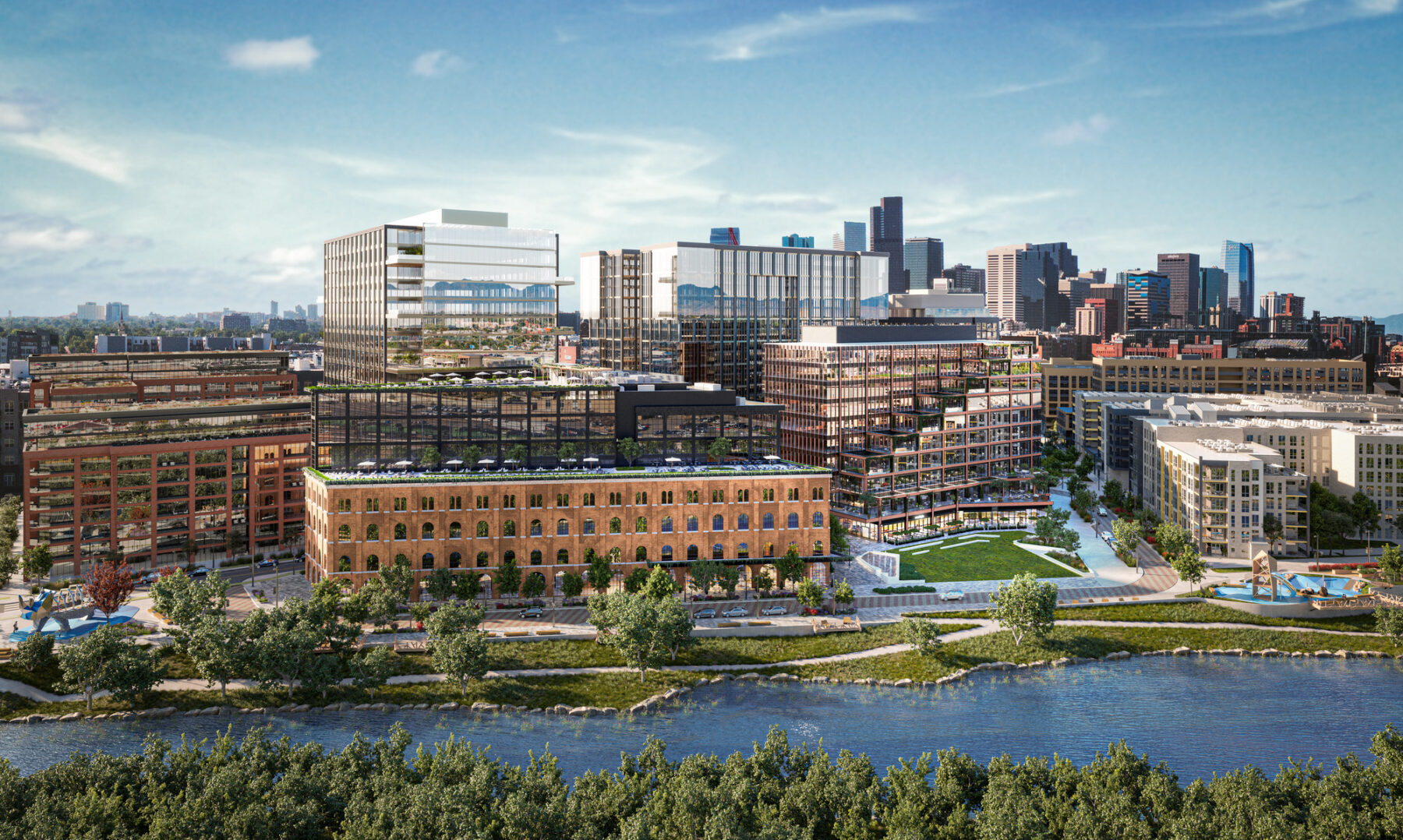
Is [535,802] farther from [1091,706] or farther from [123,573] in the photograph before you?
[123,573]

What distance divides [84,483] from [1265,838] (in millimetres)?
123024

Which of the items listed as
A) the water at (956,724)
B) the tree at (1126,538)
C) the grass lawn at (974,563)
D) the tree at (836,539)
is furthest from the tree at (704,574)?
the tree at (1126,538)

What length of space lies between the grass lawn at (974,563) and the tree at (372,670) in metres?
63.6

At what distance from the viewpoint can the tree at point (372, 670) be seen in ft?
304

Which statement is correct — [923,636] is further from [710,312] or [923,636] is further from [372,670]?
[710,312]

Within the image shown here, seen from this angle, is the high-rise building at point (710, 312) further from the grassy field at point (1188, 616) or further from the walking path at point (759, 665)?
the walking path at point (759, 665)

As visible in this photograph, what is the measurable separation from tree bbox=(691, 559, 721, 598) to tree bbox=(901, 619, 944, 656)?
2246 cm

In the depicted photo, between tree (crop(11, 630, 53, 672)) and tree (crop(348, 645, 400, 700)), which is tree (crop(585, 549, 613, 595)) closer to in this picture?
tree (crop(348, 645, 400, 700))

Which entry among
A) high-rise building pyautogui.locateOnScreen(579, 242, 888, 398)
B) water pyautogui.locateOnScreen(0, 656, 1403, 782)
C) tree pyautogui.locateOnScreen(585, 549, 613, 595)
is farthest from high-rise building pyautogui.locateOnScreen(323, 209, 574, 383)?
water pyautogui.locateOnScreen(0, 656, 1403, 782)

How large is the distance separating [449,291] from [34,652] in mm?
94319

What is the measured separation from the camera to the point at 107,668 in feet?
291

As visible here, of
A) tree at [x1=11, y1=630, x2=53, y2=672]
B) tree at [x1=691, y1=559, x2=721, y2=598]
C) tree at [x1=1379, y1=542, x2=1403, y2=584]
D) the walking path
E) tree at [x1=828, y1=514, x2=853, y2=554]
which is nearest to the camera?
the walking path

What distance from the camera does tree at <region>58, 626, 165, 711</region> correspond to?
89.1 m

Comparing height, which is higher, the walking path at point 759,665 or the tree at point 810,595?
the tree at point 810,595
